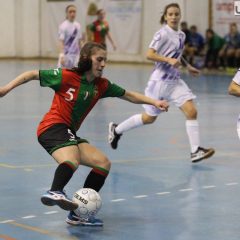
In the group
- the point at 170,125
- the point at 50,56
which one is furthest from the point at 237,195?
the point at 50,56

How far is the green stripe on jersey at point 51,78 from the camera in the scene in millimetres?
6793

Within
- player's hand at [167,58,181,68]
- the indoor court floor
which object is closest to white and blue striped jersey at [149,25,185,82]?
player's hand at [167,58,181,68]

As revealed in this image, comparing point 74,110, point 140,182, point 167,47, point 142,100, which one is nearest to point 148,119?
point 167,47

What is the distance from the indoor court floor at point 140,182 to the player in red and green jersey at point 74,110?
0.39 meters

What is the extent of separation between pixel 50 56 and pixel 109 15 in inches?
159

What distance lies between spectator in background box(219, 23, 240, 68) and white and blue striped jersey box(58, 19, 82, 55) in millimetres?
6643

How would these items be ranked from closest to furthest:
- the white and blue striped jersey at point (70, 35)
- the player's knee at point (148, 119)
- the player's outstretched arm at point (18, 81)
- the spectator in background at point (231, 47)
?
1. the player's outstretched arm at point (18, 81)
2. the player's knee at point (148, 119)
3. the white and blue striped jersey at point (70, 35)
4. the spectator in background at point (231, 47)

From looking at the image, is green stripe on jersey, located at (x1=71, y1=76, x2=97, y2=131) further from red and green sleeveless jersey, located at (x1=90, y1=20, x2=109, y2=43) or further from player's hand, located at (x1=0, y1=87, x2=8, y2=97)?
red and green sleeveless jersey, located at (x1=90, y1=20, x2=109, y2=43)

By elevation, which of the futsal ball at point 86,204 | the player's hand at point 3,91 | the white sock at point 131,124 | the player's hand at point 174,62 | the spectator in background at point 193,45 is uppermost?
the player's hand at point 3,91

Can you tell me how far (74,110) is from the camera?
22.6 feet

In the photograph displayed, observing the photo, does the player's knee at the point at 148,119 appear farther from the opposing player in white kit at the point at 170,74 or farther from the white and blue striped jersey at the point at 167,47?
the white and blue striped jersey at the point at 167,47

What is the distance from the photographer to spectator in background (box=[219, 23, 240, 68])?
2567 cm

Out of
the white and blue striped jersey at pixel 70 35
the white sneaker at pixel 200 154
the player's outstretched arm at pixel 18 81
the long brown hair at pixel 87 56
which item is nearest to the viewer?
the player's outstretched arm at pixel 18 81

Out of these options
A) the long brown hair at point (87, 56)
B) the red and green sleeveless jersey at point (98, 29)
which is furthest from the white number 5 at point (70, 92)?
the red and green sleeveless jersey at point (98, 29)
